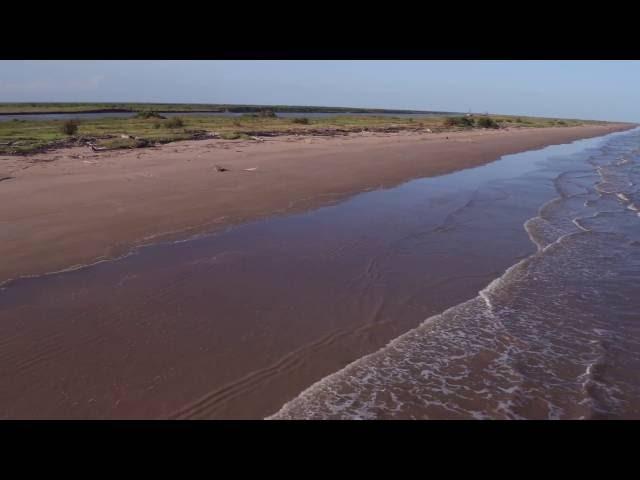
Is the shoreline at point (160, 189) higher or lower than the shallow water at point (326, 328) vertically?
higher

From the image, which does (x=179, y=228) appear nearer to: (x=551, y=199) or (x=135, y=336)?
(x=135, y=336)

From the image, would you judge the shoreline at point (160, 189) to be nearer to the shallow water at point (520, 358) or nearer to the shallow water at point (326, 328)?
the shallow water at point (326, 328)

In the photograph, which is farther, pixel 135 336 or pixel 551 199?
pixel 551 199

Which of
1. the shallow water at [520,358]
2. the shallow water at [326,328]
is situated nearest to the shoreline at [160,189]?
the shallow water at [326,328]

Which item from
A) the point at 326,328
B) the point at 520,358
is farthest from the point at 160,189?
the point at 520,358

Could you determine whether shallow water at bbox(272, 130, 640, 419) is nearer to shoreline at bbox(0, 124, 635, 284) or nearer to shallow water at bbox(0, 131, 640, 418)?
shallow water at bbox(0, 131, 640, 418)

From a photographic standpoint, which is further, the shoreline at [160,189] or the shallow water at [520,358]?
the shoreline at [160,189]
